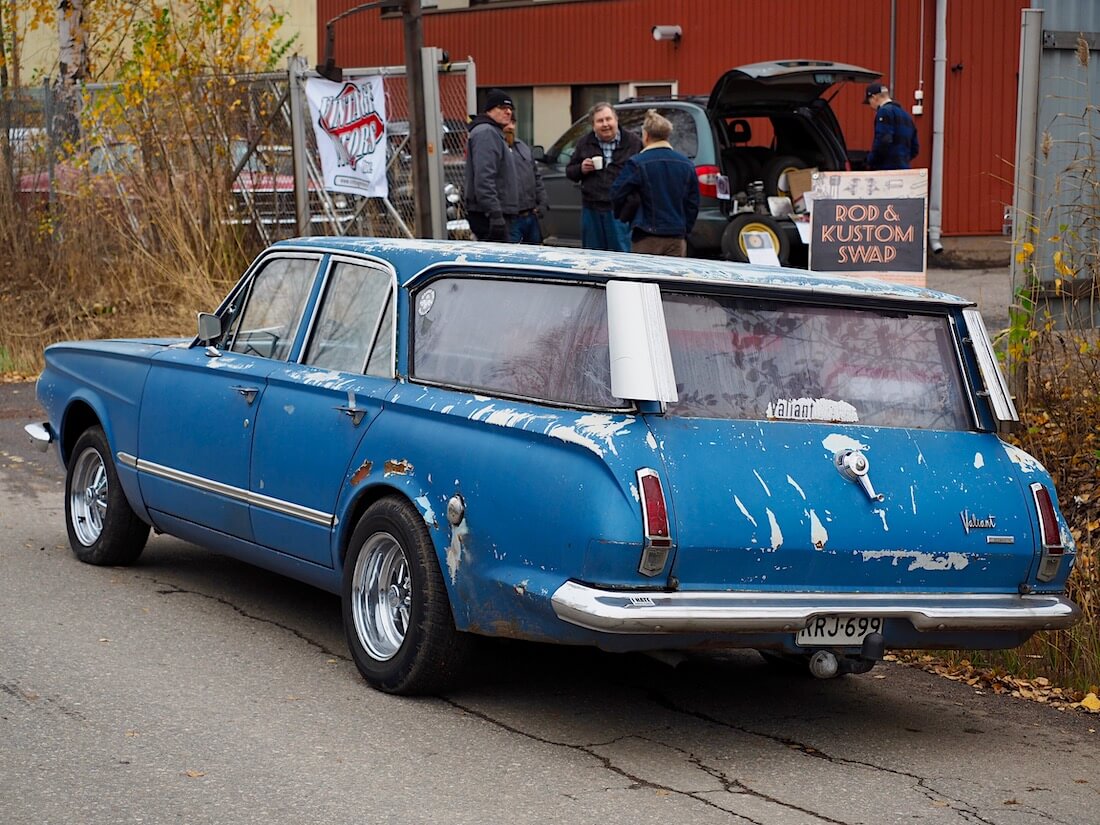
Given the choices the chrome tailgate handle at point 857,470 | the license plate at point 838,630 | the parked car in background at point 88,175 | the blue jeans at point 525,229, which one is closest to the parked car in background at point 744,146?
the blue jeans at point 525,229

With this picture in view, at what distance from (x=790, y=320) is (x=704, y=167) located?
34.6 ft

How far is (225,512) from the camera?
279 inches

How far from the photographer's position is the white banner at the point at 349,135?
648 inches

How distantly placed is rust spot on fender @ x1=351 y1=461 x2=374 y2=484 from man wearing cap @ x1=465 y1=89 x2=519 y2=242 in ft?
24.8

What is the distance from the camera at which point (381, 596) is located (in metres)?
6.17

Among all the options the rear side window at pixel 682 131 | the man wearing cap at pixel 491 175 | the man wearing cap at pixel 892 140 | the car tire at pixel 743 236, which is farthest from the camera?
the man wearing cap at pixel 892 140

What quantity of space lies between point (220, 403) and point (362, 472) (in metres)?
1.25

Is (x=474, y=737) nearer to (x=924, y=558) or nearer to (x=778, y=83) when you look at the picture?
(x=924, y=558)

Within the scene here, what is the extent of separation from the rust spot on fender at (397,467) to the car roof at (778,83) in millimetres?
10663

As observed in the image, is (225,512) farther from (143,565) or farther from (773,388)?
(773,388)

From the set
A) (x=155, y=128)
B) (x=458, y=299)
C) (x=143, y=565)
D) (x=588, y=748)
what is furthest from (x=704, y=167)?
(x=588, y=748)

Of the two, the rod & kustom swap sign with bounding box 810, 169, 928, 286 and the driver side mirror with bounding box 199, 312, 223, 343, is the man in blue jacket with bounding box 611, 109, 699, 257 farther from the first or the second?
the driver side mirror with bounding box 199, 312, 223, 343

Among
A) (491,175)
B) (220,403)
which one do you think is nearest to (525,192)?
(491,175)

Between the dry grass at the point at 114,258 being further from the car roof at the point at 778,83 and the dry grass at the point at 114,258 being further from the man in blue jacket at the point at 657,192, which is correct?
the man in blue jacket at the point at 657,192
